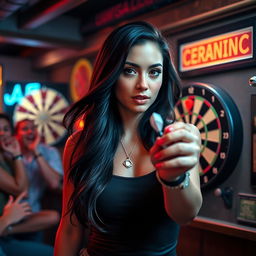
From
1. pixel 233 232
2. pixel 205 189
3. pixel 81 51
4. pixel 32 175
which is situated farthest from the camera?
pixel 81 51

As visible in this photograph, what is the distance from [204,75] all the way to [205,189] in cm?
75

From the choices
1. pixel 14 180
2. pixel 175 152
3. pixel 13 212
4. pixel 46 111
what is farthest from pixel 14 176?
pixel 175 152

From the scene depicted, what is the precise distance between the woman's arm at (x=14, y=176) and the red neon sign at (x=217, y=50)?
4.73 ft

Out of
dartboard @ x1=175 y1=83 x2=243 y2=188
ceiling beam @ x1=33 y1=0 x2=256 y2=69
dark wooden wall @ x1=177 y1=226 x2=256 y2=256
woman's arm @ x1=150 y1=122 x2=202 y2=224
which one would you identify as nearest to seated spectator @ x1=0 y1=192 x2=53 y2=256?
dark wooden wall @ x1=177 y1=226 x2=256 y2=256

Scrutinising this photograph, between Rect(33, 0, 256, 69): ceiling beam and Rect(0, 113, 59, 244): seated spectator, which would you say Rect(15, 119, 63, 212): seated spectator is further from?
Rect(33, 0, 256, 69): ceiling beam

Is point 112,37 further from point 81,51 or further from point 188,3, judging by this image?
point 81,51

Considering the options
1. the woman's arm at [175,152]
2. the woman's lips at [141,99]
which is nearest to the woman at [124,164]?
the woman's lips at [141,99]

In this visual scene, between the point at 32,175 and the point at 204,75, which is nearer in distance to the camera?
the point at 204,75

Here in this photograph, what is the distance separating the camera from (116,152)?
1429 millimetres

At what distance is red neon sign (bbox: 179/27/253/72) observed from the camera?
218 centimetres

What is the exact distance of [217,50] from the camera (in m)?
2.37

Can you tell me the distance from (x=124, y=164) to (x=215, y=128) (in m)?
1.16

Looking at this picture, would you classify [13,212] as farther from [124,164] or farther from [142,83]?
[142,83]

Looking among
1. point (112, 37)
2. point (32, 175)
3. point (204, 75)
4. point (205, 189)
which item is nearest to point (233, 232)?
point (205, 189)
